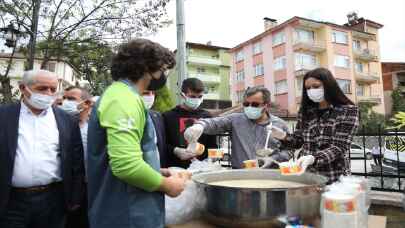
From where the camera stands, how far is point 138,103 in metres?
1.29

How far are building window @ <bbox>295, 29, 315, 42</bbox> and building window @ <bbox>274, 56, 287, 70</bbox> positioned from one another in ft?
6.78

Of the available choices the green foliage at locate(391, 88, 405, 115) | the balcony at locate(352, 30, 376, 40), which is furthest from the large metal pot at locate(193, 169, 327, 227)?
the balcony at locate(352, 30, 376, 40)

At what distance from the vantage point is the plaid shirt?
193 cm

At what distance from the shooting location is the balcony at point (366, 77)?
29516 mm

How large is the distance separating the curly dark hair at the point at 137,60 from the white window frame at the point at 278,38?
27944mm

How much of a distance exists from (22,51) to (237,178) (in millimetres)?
8591

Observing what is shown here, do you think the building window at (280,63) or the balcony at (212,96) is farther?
the balcony at (212,96)

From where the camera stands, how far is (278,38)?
93.1 feet

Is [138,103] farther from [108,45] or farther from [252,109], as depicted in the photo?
[108,45]

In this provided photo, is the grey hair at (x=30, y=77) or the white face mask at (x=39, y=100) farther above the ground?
the grey hair at (x=30, y=77)

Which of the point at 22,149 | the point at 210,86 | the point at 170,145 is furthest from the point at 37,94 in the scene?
the point at 210,86

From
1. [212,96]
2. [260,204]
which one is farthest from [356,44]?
[260,204]

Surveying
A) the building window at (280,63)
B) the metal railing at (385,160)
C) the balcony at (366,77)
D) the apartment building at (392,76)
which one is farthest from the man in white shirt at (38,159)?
the apartment building at (392,76)

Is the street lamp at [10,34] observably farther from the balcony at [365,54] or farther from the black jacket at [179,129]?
the balcony at [365,54]
